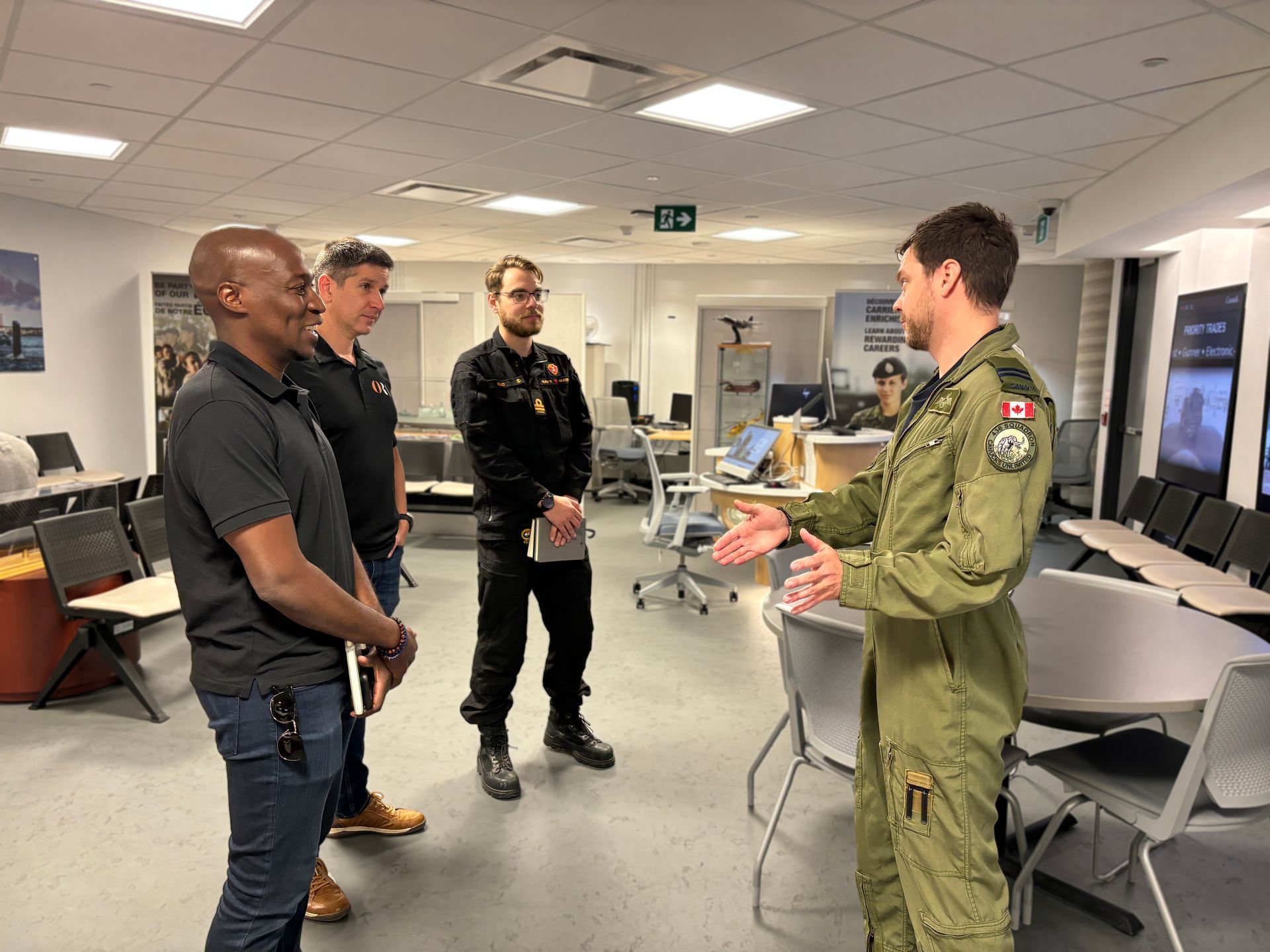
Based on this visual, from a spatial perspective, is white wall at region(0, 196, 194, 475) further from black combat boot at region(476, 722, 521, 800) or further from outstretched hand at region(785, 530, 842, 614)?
outstretched hand at region(785, 530, 842, 614)

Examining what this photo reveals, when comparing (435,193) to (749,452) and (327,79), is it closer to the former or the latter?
(327,79)

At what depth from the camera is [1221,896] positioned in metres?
2.55

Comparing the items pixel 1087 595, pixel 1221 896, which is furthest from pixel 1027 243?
pixel 1221 896

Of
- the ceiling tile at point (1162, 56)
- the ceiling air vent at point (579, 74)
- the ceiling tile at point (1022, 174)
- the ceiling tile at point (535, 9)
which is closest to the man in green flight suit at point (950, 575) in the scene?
the ceiling tile at point (535, 9)

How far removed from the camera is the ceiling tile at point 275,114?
4.11 m

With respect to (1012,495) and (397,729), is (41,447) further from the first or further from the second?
(1012,495)

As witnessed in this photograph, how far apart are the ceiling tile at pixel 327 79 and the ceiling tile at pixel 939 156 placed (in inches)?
104

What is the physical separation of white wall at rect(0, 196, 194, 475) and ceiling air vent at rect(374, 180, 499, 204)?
129 inches

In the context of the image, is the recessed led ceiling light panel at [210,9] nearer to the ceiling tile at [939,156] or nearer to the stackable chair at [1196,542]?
the ceiling tile at [939,156]

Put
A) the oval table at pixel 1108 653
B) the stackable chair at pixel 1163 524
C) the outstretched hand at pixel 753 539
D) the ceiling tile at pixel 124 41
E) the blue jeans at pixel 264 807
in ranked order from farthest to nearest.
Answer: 1. the stackable chair at pixel 1163 524
2. the ceiling tile at pixel 124 41
3. the oval table at pixel 1108 653
4. the outstretched hand at pixel 753 539
5. the blue jeans at pixel 264 807

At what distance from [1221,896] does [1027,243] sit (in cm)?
718

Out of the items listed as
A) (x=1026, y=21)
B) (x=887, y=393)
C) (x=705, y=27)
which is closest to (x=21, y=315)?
(x=705, y=27)

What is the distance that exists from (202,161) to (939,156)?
187 inches

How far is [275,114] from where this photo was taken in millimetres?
4375
